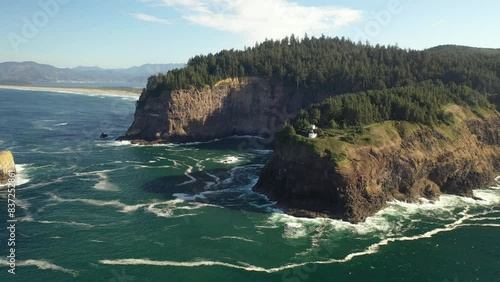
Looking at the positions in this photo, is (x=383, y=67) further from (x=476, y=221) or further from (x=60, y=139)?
(x=60, y=139)

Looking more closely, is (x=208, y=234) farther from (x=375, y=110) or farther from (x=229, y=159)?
(x=229, y=159)

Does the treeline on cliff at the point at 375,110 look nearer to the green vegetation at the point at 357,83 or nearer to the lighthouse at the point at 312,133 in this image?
the green vegetation at the point at 357,83

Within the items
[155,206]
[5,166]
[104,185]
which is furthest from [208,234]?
[5,166]

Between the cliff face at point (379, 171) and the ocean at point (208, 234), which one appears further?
the cliff face at point (379, 171)

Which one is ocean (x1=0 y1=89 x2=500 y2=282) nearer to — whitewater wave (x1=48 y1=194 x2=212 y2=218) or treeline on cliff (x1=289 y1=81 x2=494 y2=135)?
whitewater wave (x1=48 y1=194 x2=212 y2=218)

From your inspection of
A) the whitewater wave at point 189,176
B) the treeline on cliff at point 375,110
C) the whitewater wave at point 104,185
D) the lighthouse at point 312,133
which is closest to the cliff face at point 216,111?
the whitewater wave at point 189,176

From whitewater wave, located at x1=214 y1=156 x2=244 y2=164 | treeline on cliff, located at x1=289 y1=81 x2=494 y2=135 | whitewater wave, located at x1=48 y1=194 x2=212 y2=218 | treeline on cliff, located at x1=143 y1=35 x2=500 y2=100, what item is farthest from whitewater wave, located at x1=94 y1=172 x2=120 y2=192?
treeline on cliff, located at x1=143 y1=35 x2=500 y2=100
